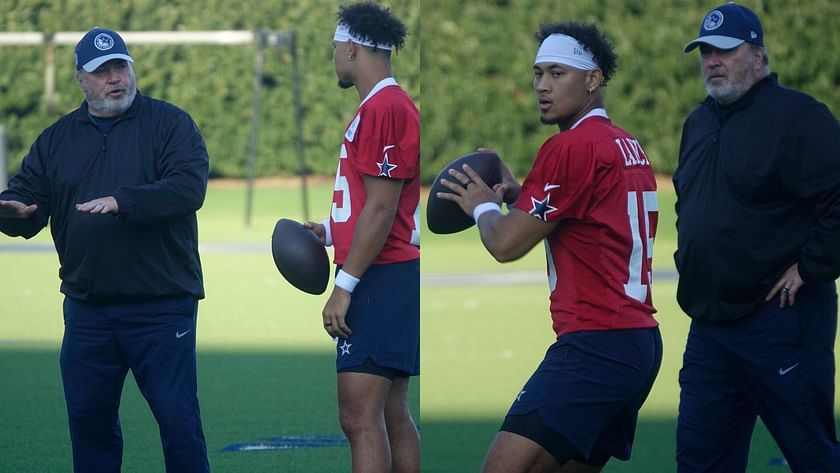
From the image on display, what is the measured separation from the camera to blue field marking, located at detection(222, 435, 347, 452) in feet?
18.1

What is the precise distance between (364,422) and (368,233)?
1.84 feet

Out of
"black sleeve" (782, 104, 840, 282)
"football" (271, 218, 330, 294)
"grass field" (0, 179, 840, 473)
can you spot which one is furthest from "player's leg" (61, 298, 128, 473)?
"black sleeve" (782, 104, 840, 282)

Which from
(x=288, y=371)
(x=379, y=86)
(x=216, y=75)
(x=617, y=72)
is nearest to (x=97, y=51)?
(x=379, y=86)

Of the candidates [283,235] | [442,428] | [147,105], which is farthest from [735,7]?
[442,428]

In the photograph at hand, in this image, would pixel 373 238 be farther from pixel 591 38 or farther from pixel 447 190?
pixel 591 38

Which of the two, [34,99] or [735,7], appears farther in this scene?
[34,99]

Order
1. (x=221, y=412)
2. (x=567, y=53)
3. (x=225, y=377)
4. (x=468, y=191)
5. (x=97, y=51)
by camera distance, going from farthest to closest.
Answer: (x=225, y=377) → (x=221, y=412) → (x=97, y=51) → (x=468, y=191) → (x=567, y=53)

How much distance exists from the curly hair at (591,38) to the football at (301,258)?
41.0 inches

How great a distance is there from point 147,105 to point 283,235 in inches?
25.8

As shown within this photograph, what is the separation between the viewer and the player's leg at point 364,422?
12.5 feet

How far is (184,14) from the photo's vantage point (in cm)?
1781

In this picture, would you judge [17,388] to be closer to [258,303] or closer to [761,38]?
[258,303]

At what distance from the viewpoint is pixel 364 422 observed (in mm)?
3797

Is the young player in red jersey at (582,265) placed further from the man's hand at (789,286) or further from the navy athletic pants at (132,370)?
the navy athletic pants at (132,370)
